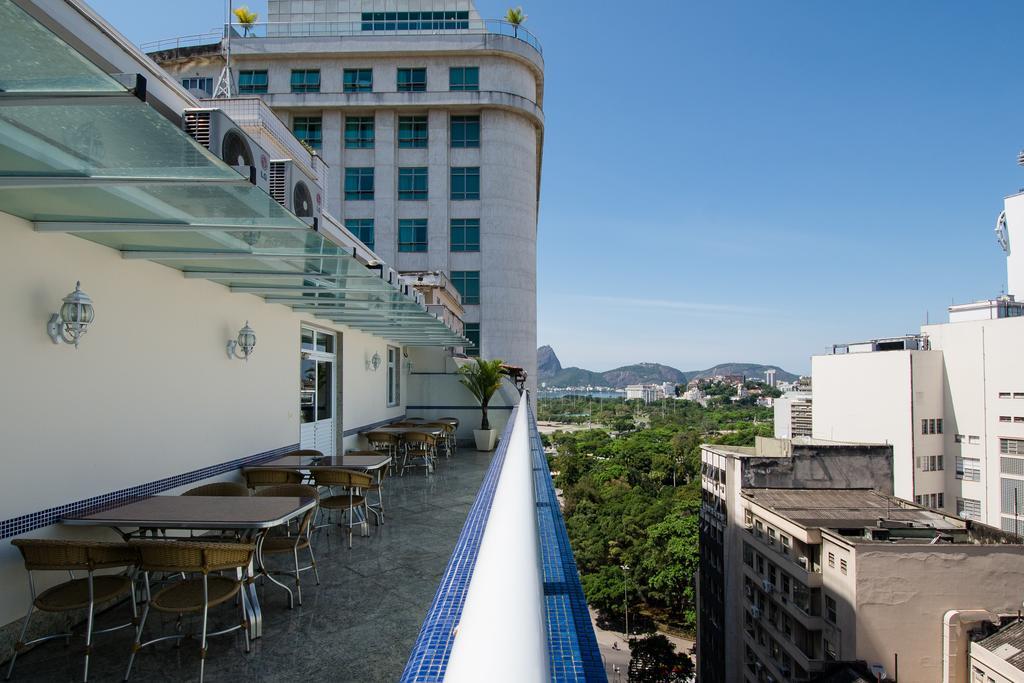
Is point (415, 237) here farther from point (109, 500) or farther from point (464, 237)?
point (109, 500)

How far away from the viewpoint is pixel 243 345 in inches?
277

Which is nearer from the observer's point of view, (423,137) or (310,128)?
(423,137)

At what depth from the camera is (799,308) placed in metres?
74.7

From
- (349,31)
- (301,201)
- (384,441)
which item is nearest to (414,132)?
(349,31)

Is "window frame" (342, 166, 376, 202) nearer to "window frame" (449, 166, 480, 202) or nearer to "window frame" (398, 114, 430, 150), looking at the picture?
A: "window frame" (398, 114, 430, 150)

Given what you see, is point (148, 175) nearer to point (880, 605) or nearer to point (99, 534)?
point (99, 534)

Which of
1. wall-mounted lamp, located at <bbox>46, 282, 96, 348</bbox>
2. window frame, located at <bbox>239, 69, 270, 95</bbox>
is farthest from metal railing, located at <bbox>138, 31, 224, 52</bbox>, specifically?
wall-mounted lamp, located at <bbox>46, 282, 96, 348</bbox>

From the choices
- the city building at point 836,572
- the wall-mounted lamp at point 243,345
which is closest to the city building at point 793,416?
the city building at point 836,572

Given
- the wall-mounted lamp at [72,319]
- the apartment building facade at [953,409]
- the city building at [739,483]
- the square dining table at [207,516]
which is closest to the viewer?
the square dining table at [207,516]

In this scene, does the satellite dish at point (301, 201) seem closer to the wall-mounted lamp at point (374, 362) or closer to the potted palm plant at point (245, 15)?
the wall-mounted lamp at point (374, 362)

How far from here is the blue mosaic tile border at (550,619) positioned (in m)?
1.69

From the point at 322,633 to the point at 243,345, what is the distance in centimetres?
427

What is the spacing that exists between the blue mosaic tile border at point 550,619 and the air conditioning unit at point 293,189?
7.63 ft

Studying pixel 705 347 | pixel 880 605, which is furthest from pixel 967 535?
pixel 705 347
